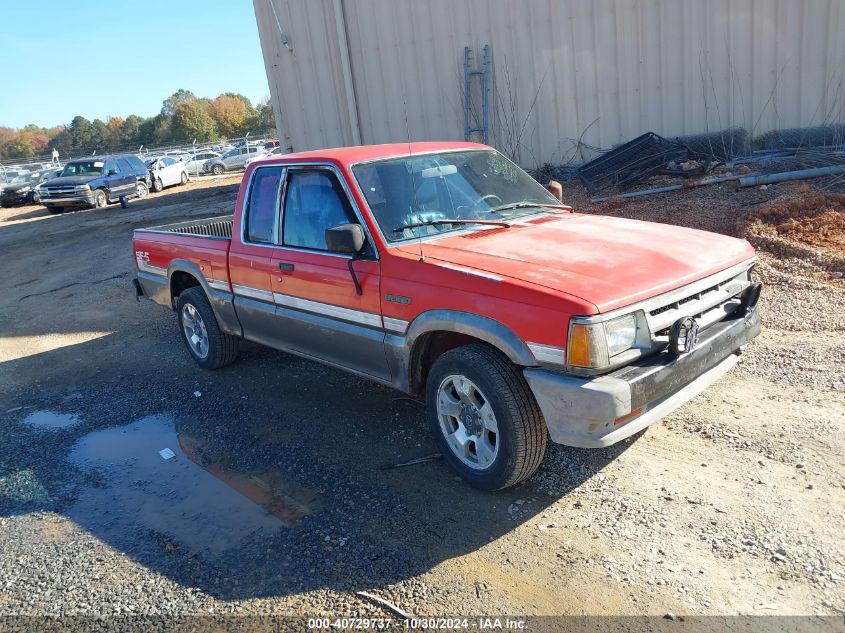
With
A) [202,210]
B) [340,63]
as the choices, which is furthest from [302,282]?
[202,210]

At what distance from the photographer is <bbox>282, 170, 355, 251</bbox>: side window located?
4480mm

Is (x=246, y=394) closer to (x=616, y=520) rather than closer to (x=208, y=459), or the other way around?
(x=208, y=459)

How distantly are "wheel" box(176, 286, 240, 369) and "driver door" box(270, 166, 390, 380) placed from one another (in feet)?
3.82

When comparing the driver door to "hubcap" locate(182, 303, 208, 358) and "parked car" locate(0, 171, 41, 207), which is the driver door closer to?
"hubcap" locate(182, 303, 208, 358)

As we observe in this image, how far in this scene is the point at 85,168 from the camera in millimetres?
23172

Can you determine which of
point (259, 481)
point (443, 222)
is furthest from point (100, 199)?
point (443, 222)

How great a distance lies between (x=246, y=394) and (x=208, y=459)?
1.08 m

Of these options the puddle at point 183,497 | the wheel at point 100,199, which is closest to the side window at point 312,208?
the puddle at point 183,497

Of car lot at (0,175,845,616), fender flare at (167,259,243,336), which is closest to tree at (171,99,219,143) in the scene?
fender flare at (167,259,243,336)

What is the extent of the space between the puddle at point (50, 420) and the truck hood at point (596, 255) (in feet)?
10.9

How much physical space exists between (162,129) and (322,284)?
67.6m

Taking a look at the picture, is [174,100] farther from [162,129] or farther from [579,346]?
[579,346]

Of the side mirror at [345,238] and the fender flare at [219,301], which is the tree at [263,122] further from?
the side mirror at [345,238]

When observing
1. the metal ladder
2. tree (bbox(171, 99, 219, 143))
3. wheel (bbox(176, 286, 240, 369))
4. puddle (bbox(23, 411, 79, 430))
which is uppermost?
tree (bbox(171, 99, 219, 143))
